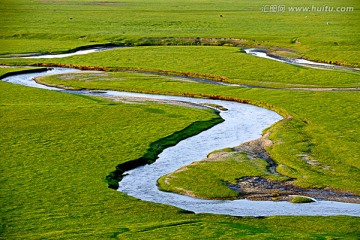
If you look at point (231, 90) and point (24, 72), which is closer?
point (231, 90)

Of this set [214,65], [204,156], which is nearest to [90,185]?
[204,156]

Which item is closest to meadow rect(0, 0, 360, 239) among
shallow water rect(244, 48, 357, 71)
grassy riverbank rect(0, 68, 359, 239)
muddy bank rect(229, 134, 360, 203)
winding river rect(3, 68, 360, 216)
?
grassy riverbank rect(0, 68, 359, 239)

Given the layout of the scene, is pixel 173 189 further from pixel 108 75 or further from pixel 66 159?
pixel 108 75

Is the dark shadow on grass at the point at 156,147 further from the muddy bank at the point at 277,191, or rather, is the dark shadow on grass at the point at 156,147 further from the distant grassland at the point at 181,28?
the distant grassland at the point at 181,28

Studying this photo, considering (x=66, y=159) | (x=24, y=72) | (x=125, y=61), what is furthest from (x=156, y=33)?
(x=66, y=159)

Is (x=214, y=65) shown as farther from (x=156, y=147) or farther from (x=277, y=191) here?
(x=277, y=191)

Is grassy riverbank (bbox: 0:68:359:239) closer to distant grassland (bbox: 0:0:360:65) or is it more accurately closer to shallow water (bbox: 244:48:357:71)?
shallow water (bbox: 244:48:357:71)
